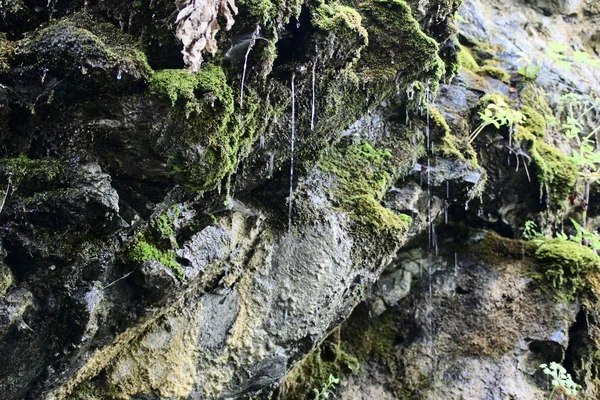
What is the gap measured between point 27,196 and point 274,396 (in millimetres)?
3763

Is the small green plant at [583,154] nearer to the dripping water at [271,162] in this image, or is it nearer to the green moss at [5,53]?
the dripping water at [271,162]

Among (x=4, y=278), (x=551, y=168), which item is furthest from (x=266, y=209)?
(x=551, y=168)

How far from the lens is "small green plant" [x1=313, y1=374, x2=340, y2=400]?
6.13 m

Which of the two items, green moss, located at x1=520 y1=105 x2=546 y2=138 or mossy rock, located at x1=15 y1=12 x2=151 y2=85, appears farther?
green moss, located at x1=520 y1=105 x2=546 y2=138

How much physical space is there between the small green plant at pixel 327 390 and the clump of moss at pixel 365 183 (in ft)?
6.84

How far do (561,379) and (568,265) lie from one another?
1.55 m

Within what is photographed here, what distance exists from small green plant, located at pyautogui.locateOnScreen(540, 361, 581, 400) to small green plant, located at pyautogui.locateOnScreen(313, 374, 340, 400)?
2435 mm

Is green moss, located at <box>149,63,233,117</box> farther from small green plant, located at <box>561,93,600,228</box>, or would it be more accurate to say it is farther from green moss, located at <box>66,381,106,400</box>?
small green plant, located at <box>561,93,600,228</box>

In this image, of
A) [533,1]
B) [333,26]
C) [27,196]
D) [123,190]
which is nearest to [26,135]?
[27,196]

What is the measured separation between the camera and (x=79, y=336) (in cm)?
358

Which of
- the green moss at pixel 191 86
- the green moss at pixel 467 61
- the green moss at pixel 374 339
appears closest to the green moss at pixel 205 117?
the green moss at pixel 191 86

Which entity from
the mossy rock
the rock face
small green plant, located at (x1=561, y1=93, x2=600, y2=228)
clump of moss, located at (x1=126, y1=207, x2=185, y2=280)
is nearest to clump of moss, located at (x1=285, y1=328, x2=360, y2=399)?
the rock face

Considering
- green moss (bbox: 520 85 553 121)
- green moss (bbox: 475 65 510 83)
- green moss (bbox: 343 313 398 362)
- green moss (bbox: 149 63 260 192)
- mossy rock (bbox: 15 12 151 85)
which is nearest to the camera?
mossy rock (bbox: 15 12 151 85)

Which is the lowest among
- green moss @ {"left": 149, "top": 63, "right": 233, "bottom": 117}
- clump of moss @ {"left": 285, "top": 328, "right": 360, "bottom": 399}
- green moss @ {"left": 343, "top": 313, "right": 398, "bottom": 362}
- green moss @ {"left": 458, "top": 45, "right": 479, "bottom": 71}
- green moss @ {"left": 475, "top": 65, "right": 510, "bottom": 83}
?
green moss @ {"left": 343, "top": 313, "right": 398, "bottom": 362}
